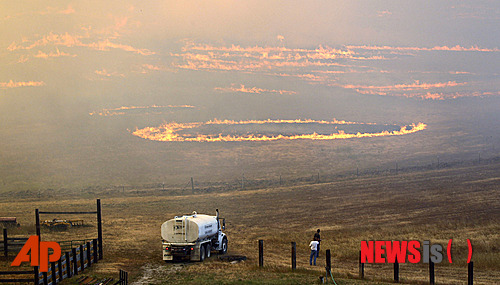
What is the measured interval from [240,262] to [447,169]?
74.4 meters

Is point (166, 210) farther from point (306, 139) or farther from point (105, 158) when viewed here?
point (306, 139)

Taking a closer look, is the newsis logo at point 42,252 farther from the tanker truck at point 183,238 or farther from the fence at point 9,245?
the tanker truck at point 183,238

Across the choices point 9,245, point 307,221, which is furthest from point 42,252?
point 307,221

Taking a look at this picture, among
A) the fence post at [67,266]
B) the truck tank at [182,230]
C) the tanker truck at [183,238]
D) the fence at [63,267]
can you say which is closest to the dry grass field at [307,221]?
the fence at [63,267]

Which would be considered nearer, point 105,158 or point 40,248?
point 40,248

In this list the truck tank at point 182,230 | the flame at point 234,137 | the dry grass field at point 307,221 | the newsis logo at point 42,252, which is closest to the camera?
the newsis logo at point 42,252

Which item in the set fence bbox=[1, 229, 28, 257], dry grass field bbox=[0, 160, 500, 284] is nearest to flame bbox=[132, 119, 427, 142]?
dry grass field bbox=[0, 160, 500, 284]

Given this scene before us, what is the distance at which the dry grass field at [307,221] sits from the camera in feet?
121

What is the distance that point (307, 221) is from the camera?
69.9m

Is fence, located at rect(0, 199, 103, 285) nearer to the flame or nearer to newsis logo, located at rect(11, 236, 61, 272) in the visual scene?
newsis logo, located at rect(11, 236, 61, 272)

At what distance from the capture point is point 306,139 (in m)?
147

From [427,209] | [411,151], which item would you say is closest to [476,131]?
[411,151]

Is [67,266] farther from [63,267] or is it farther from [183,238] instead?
[183,238]

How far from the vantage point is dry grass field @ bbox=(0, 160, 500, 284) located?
3678 cm
